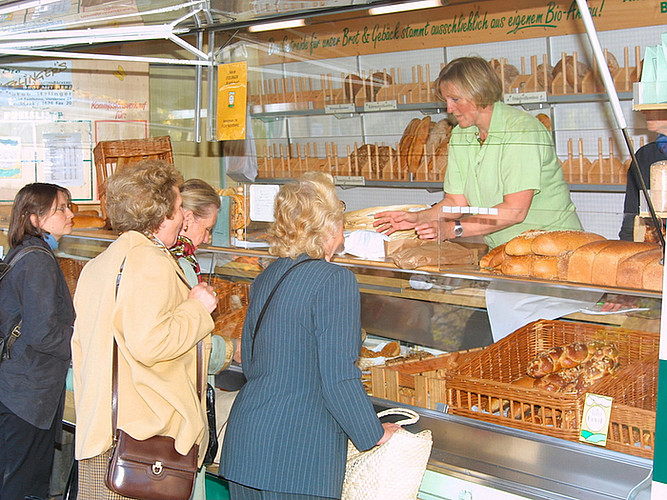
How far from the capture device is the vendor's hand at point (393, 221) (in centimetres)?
287

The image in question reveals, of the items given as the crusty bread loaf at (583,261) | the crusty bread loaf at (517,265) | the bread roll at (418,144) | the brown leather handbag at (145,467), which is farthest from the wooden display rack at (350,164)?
the brown leather handbag at (145,467)

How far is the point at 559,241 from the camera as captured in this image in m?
2.40

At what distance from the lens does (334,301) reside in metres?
2.06

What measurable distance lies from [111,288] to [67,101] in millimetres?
2950

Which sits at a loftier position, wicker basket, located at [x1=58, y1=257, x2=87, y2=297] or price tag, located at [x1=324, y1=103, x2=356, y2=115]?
price tag, located at [x1=324, y1=103, x2=356, y2=115]

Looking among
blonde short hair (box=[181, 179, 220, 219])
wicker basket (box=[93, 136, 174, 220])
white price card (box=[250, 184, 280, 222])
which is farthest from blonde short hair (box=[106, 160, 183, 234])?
wicker basket (box=[93, 136, 174, 220])

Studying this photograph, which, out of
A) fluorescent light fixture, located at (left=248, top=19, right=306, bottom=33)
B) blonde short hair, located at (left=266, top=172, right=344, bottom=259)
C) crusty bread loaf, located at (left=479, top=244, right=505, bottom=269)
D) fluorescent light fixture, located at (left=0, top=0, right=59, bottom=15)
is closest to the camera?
blonde short hair, located at (left=266, top=172, right=344, bottom=259)

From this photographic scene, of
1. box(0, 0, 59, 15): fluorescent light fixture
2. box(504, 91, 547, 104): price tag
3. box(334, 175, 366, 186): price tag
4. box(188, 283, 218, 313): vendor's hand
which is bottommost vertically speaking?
box(188, 283, 218, 313): vendor's hand

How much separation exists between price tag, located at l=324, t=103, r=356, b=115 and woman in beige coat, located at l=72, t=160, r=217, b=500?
1438mm

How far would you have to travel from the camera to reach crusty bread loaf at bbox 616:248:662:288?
2.15 meters

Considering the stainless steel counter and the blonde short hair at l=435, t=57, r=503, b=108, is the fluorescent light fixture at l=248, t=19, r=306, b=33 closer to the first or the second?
the blonde short hair at l=435, t=57, r=503, b=108

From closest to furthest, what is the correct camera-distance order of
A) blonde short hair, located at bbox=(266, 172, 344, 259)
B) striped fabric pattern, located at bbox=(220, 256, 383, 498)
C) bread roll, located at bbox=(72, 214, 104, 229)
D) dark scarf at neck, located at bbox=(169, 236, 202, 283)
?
striped fabric pattern, located at bbox=(220, 256, 383, 498) → blonde short hair, located at bbox=(266, 172, 344, 259) → dark scarf at neck, located at bbox=(169, 236, 202, 283) → bread roll, located at bbox=(72, 214, 104, 229)

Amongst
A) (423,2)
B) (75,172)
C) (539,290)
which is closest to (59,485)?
(75,172)

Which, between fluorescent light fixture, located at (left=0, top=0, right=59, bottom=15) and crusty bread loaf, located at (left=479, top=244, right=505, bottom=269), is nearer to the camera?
crusty bread loaf, located at (left=479, top=244, right=505, bottom=269)
